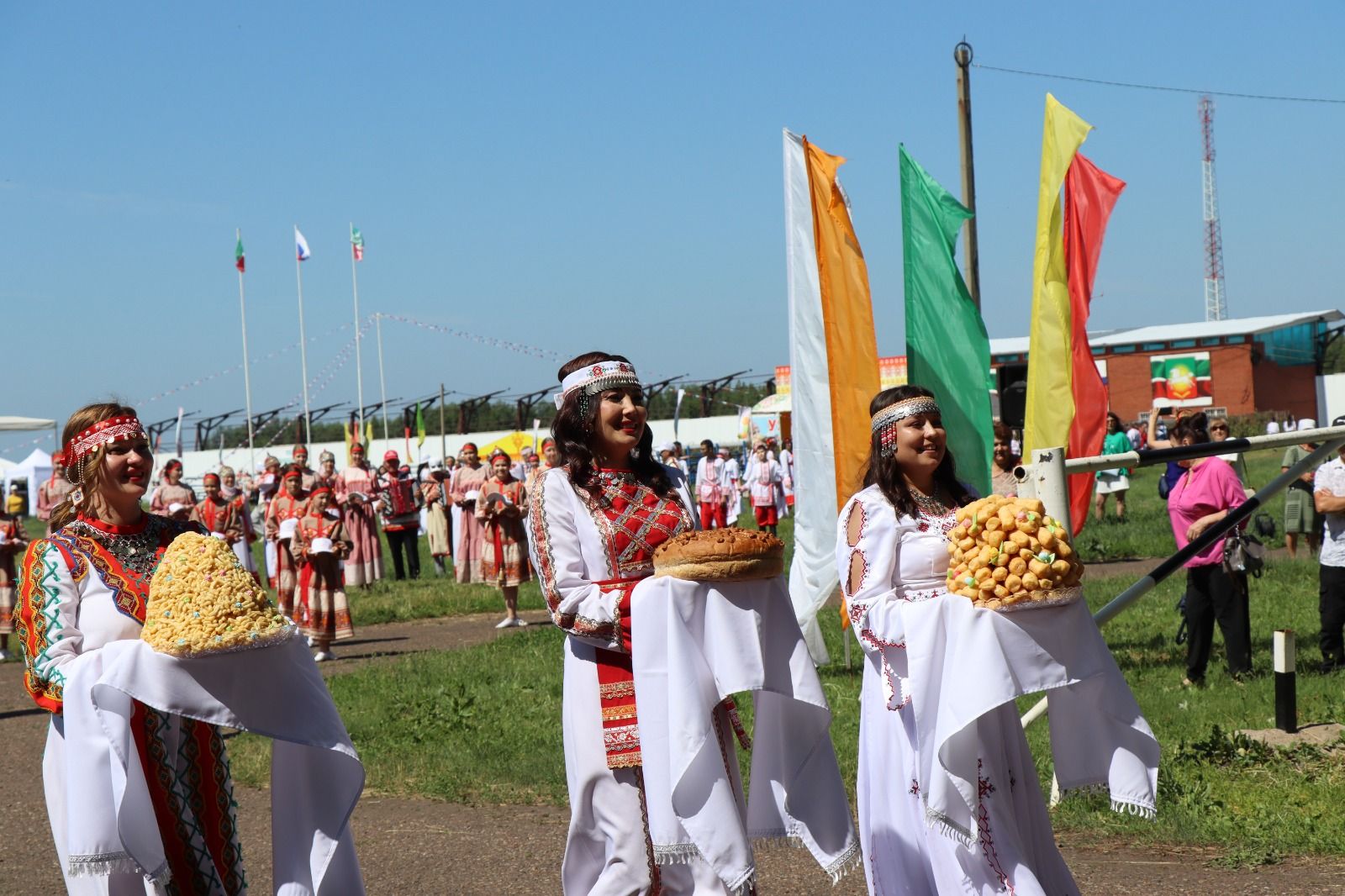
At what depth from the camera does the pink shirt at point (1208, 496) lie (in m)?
10.1

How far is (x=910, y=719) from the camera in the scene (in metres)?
4.80

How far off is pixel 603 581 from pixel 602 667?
0.86 ft

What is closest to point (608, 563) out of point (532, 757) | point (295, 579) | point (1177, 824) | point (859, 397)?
point (1177, 824)

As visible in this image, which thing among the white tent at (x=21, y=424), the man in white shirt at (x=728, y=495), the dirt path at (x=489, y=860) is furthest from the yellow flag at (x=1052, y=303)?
the white tent at (x=21, y=424)

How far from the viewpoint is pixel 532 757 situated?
878 centimetres

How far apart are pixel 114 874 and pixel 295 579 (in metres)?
10.9

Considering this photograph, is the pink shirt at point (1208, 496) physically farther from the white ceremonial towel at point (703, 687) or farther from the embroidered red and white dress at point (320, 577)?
the embroidered red and white dress at point (320, 577)

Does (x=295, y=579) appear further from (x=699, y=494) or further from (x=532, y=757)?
A: (x=699, y=494)

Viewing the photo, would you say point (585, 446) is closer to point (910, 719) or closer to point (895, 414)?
point (895, 414)

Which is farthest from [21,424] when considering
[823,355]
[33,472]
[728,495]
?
[823,355]

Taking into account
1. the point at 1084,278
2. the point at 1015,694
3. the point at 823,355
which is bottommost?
the point at 1015,694

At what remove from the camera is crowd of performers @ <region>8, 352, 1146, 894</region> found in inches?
163

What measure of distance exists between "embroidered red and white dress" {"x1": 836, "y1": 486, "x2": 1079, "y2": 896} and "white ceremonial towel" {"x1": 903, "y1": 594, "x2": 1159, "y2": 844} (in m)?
0.11

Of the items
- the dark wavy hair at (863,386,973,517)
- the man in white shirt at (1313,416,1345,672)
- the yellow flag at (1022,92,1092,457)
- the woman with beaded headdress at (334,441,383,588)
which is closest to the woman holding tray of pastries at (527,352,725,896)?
the dark wavy hair at (863,386,973,517)
